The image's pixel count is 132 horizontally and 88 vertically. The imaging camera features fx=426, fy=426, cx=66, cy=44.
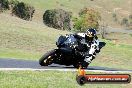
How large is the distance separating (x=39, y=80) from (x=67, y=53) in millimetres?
4591

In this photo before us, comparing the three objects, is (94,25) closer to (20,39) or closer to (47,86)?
Answer: (20,39)

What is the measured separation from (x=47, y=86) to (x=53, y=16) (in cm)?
9399

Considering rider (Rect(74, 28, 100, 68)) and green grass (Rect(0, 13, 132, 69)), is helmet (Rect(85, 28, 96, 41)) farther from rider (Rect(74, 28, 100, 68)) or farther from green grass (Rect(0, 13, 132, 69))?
green grass (Rect(0, 13, 132, 69))

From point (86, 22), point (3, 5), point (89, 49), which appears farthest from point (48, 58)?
point (86, 22)

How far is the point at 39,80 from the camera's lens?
53.7 feet

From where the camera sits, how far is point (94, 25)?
385 ft

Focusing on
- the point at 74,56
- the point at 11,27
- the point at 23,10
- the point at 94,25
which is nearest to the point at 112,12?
the point at 94,25

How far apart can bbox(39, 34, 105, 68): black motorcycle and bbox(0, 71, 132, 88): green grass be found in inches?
66.7

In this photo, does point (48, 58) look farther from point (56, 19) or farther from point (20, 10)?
point (56, 19)

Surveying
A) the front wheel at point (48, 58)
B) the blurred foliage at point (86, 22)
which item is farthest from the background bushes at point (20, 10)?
the front wheel at point (48, 58)

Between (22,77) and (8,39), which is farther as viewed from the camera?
(8,39)

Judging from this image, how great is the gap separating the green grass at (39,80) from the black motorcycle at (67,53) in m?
1.69

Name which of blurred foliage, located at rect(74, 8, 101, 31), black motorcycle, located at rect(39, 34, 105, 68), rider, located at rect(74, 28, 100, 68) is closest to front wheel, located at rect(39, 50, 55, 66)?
black motorcycle, located at rect(39, 34, 105, 68)

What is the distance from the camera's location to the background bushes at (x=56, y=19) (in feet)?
358
